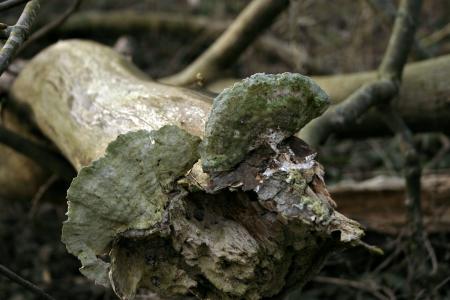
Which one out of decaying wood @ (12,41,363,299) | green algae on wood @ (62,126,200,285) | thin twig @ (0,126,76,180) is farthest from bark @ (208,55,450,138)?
green algae on wood @ (62,126,200,285)

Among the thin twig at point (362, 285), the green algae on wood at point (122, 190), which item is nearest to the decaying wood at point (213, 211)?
the green algae on wood at point (122, 190)

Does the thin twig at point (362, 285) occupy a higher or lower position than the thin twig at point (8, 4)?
lower

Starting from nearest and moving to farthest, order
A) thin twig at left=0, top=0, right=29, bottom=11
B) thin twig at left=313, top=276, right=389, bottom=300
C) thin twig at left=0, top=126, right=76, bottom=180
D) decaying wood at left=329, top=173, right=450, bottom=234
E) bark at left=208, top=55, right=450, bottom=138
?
thin twig at left=0, top=0, right=29, bottom=11 → thin twig at left=0, top=126, right=76, bottom=180 → bark at left=208, top=55, right=450, bottom=138 → thin twig at left=313, top=276, right=389, bottom=300 → decaying wood at left=329, top=173, right=450, bottom=234

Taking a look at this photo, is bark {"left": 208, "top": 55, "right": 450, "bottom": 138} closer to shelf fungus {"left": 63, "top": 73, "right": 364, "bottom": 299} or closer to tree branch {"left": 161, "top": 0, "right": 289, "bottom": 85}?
tree branch {"left": 161, "top": 0, "right": 289, "bottom": 85}

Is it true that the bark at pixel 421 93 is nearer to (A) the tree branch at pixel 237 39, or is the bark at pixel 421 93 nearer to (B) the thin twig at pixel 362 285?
(A) the tree branch at pixel 237 39

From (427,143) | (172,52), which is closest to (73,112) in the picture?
(427,143)

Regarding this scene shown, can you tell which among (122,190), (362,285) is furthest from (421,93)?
(122,190)
